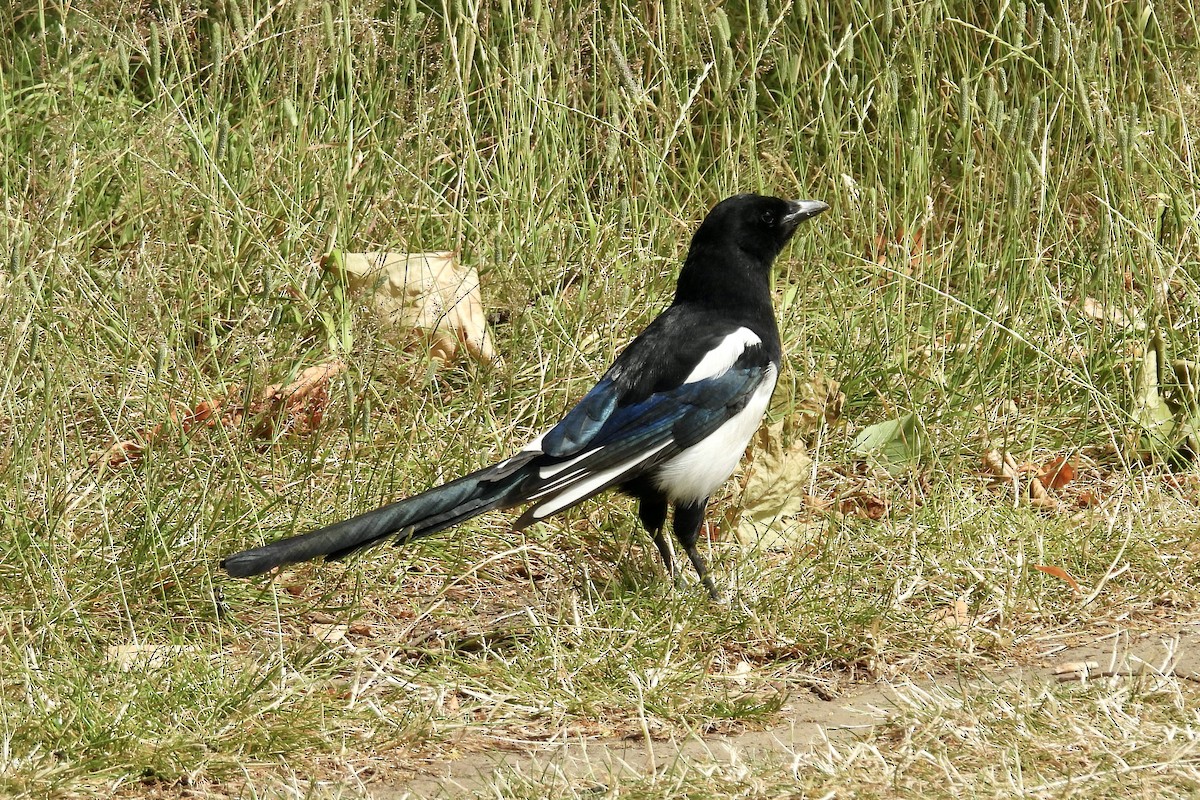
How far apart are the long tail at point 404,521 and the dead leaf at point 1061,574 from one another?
117cm

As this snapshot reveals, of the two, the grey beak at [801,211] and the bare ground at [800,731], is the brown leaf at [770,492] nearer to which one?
the grey beak at [801,211]

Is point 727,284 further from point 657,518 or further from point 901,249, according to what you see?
point 901,249

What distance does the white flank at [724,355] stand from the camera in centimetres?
348

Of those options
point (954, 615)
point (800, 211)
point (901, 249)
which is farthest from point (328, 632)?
point (901, 249)

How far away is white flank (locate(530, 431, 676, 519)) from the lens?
3.18m

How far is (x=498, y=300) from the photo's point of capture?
4.22 metres

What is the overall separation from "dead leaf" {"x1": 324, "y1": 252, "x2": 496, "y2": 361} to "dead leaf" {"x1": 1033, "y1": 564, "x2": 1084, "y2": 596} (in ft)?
4.89

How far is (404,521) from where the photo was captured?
3.12 meters

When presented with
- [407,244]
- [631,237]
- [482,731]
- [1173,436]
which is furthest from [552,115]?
[482,731]

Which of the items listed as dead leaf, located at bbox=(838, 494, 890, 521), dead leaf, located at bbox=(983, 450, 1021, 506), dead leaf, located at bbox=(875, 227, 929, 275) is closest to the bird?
dead leaf, located at bbox=(838, 494, 890, 521)

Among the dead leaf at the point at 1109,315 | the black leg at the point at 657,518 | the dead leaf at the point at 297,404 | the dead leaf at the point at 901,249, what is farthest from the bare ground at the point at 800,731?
the dead leaf at the point at 901,249

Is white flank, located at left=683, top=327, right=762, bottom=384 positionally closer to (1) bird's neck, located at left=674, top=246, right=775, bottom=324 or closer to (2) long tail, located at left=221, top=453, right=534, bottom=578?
(1) bird's neck, located at left=674, top=246, right=775, bottom=324

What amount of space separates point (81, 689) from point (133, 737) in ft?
0.45

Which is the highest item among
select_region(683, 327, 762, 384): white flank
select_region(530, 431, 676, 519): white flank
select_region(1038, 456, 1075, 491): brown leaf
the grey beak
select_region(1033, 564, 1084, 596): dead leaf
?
the grey beak
